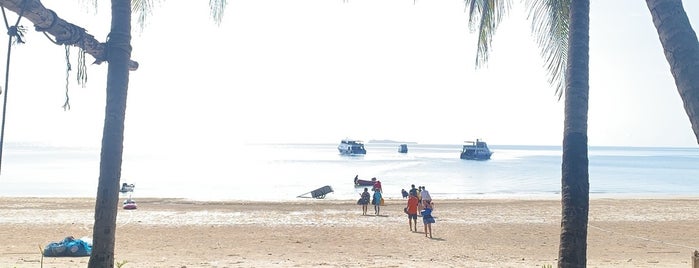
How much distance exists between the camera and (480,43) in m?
8.29

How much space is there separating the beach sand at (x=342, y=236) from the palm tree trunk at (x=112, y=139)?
6.34 meters

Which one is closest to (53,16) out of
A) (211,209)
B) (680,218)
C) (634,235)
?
(634,235)

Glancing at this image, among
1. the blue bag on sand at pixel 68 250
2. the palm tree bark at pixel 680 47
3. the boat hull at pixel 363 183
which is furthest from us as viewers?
the boat hull at pixel 363 183

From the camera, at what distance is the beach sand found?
13.2 m

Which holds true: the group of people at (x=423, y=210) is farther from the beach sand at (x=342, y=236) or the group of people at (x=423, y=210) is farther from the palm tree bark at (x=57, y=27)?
the palm tree bark at (x=57, y=27)

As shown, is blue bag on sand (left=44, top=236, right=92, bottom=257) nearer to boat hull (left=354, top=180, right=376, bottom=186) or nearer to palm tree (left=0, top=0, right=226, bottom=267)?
palm tree (left=0, top=0, right=226, bottom=267)

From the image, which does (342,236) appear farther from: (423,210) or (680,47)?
(680,47)

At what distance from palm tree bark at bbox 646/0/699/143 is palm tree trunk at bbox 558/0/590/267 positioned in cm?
116

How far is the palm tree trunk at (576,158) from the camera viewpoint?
19.4ft

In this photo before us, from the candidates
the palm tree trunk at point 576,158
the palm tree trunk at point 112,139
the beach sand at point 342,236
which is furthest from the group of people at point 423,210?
the palm tree trunk at point 112,139

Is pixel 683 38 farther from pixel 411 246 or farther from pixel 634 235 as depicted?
pixel 634 235

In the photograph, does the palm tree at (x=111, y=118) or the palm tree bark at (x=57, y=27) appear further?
the palm tree at (x=111, y=118)

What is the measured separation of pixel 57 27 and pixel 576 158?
545 cm

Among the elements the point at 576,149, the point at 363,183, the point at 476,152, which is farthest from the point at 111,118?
the point at 476,152
